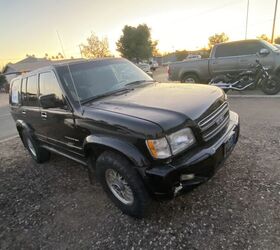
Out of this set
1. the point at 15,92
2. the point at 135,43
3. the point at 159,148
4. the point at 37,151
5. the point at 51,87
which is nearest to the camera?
the point at 159,148

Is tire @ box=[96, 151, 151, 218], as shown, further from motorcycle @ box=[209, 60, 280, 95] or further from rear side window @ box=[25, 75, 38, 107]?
motorcycle @ box=[209, 60, 280, 95]

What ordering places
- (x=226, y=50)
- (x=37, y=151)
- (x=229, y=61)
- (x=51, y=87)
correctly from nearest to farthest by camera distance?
1. (x=51, y=87)
2. (x=37, y=151)
3. (x=229, y=61)
4. (x=226, y=50)

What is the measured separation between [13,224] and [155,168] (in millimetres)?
2234

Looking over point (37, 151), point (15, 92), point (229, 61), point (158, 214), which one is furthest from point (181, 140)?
point (229, 61)

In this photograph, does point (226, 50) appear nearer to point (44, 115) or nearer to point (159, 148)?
point (44, 115)

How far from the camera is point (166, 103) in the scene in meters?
2.74

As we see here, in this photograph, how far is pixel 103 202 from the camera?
11.0 feet

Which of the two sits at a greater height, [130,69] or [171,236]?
[130,69]

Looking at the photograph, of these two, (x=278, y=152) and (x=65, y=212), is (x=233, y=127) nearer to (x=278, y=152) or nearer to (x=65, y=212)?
(x=278, y=152)

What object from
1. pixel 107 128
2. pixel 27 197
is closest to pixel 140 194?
pixel 107 128

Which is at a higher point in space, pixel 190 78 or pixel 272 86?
pixel 190 78

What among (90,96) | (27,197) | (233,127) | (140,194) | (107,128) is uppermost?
(90,96)

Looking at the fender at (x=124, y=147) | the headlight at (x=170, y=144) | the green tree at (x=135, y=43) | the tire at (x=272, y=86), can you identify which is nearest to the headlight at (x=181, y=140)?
the headlight at (x=170, y=144)

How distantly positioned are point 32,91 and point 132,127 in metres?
2.62
